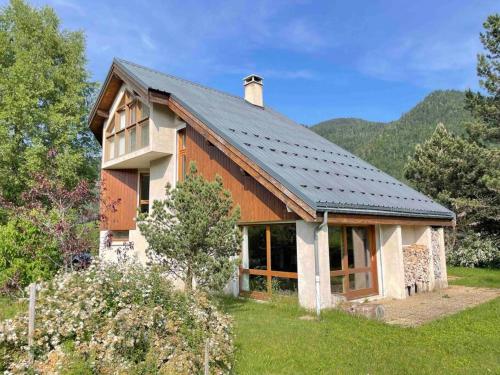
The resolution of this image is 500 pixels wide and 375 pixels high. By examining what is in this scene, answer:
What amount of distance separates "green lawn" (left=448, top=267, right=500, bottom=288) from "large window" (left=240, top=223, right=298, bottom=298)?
27.1 ft

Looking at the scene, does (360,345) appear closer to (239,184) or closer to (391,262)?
(391,262)

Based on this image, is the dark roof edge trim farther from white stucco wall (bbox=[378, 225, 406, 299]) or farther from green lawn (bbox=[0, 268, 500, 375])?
green lawn (bbox=[0, 268, 500, 375])

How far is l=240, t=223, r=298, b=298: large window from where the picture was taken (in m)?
10.4

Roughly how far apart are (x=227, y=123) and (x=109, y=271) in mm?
7435

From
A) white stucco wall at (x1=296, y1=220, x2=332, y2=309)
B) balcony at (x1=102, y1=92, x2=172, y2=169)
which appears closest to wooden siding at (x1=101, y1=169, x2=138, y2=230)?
balcony at (x1=102, y1=92, x2=172, y2=169)

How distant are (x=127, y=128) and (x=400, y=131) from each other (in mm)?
71320

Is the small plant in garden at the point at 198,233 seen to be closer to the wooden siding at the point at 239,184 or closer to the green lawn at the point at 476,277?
the wooden siding at the point at 239,184

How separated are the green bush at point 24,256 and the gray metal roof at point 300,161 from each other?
19.1ft

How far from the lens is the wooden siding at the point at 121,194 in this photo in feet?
55.0

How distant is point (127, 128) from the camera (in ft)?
51.4

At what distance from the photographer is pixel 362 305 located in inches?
350

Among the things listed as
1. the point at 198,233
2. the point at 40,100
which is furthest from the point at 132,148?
the point at 40,100

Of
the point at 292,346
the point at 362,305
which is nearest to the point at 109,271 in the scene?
the point at 292,346

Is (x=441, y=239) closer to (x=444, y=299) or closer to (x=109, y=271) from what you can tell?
(x=444, y=299)
